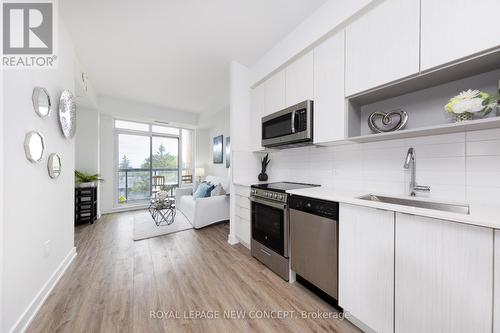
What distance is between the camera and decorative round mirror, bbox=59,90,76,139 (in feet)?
6.42

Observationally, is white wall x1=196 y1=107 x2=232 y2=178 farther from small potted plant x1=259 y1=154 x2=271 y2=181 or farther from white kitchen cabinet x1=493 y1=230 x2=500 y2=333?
white kitchen cabinet x1=493 y1=230 x2=500 y2=333

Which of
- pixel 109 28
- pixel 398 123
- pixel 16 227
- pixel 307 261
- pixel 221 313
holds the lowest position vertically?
pixel 221 313

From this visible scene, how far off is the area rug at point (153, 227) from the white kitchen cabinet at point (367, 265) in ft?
9.33

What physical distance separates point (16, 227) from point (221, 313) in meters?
1.60

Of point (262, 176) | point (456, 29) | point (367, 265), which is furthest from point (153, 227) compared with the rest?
point (456, 29)

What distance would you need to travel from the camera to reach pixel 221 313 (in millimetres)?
1474

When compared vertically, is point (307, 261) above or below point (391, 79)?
below

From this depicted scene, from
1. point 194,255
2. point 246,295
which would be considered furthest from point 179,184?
point 246,295

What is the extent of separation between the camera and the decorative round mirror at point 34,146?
138 cm

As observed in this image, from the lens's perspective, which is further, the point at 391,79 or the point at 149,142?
the point at 149,142

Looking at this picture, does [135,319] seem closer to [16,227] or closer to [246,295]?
[246,295]

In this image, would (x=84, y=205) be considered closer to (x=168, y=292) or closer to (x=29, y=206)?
(x=29, y=206)

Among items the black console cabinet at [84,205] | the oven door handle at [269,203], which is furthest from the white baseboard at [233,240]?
the black console cabinet at [84,205]

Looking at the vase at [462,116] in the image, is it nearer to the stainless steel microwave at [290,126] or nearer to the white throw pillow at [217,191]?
the stainless steel microwave at [290,126]
